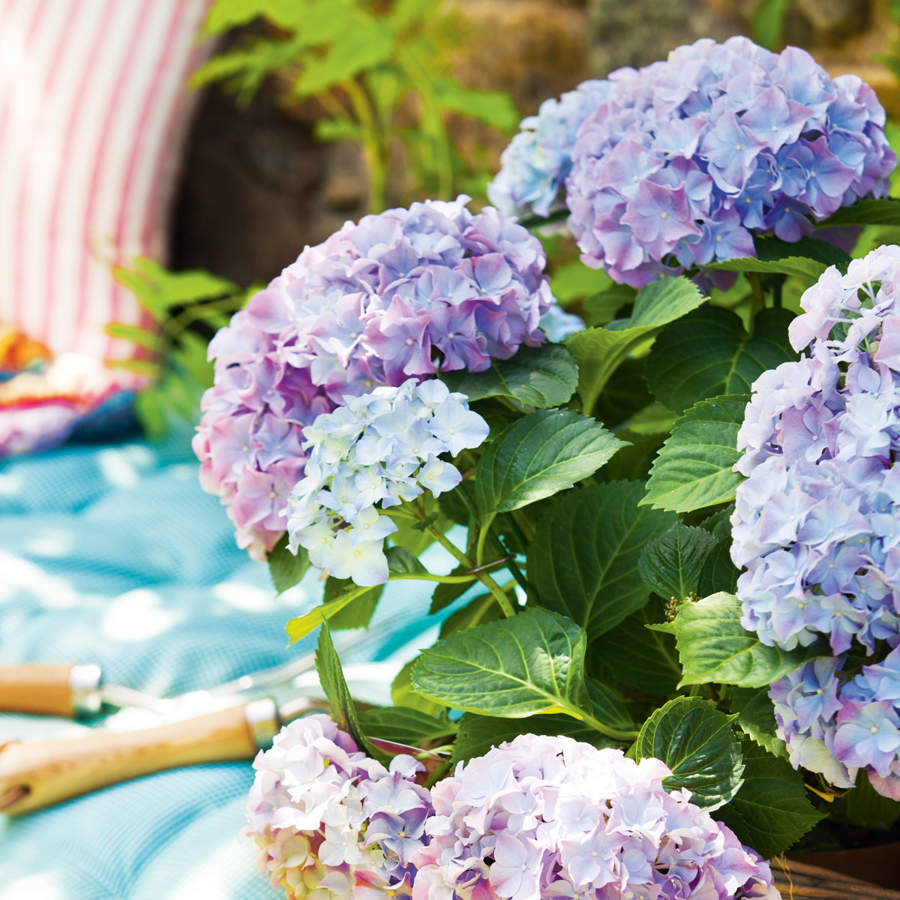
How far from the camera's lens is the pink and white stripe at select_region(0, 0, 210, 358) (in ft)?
6.21

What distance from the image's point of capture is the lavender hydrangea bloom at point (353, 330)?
475 mm

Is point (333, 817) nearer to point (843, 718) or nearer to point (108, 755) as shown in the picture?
point (843, 718)

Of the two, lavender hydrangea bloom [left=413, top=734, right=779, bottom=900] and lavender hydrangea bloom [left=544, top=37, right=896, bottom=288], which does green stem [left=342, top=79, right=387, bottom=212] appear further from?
lavender hydrangea bloom [left=413, top=734, right=779, bottom=900]

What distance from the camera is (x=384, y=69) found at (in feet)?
5.34

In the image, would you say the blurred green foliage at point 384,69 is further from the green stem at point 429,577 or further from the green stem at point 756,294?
the green stem at point 429,577

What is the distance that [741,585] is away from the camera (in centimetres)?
38

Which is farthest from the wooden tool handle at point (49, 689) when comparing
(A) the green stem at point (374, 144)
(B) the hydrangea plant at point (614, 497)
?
(A) the green stem at point (374, 144)

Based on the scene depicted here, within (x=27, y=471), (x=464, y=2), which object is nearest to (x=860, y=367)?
(x=27, y=471)

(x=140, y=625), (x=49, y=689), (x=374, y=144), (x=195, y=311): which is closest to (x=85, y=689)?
(x=49, y=689)

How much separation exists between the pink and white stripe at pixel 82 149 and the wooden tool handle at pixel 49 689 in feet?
3.72

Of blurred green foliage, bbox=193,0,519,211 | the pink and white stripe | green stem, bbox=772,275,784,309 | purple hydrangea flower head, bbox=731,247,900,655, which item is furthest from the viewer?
the pink and white stripe

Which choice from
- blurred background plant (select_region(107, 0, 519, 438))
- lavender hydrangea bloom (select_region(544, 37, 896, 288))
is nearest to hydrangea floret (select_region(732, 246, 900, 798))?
lavender hydrangea bloom (select_region(544, 37, 896, 288))

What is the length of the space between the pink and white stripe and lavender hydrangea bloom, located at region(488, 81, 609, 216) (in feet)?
4.55

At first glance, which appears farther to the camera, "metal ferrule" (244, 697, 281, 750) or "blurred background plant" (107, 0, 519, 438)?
"blurred background plant" (107, 0, 519, 438)
